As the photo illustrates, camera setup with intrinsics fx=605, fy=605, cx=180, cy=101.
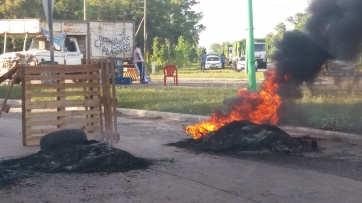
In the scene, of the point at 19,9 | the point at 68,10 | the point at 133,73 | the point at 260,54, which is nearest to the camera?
the point at 133,73

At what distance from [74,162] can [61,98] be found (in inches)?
115

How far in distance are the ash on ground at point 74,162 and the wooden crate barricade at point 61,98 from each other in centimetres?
191

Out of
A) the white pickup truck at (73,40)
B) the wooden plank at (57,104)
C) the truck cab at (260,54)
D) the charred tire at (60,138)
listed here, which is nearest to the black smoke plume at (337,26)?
the wooden plank at (57,104)

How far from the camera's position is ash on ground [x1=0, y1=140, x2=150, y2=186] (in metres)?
7.93

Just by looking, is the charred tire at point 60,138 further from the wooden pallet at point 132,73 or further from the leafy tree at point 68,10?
the leafy tree at point 68,10

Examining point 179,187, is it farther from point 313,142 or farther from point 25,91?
point 25,91

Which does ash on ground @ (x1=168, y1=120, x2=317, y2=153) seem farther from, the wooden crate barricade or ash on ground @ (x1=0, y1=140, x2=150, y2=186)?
the wooden crate barricade

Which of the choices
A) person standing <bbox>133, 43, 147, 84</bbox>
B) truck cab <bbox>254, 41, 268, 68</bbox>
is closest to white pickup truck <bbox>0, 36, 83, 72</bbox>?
person standing <bbox>133, 43, 147, 84</bbox>

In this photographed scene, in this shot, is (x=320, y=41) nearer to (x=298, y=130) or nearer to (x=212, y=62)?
(x=298, y=130)

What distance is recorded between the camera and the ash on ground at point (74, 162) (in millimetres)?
7930

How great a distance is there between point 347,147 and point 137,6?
61.2 m

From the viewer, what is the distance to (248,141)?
9.52 metres

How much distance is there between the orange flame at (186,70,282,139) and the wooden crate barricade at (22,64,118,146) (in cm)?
178

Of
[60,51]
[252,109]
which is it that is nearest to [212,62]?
[60,51]
